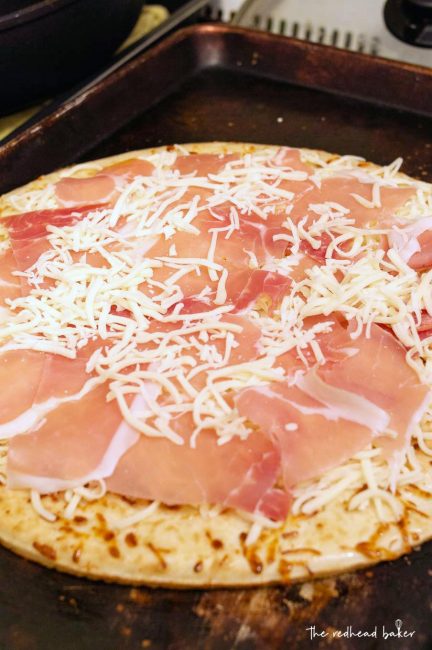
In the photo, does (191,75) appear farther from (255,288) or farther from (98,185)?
(255,288)

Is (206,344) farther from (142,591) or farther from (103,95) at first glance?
(103,95)

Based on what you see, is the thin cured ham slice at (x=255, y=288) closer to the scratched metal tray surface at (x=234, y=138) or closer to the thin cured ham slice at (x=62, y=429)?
the thin cured ham slice at (x=62, y=429)

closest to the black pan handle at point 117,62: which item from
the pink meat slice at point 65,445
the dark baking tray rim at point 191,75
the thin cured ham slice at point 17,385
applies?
the dark baking tray rim at point 191,75

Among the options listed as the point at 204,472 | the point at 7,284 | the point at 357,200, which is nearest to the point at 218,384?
the point at 204,472

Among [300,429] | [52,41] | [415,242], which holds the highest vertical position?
[52,41]

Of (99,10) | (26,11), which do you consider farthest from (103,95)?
(26,11)

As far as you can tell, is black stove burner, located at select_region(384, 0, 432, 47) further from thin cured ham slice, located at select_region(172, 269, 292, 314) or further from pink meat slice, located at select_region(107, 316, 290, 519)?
pink meat slice, located at select_region(107, 316, 290, 519)
